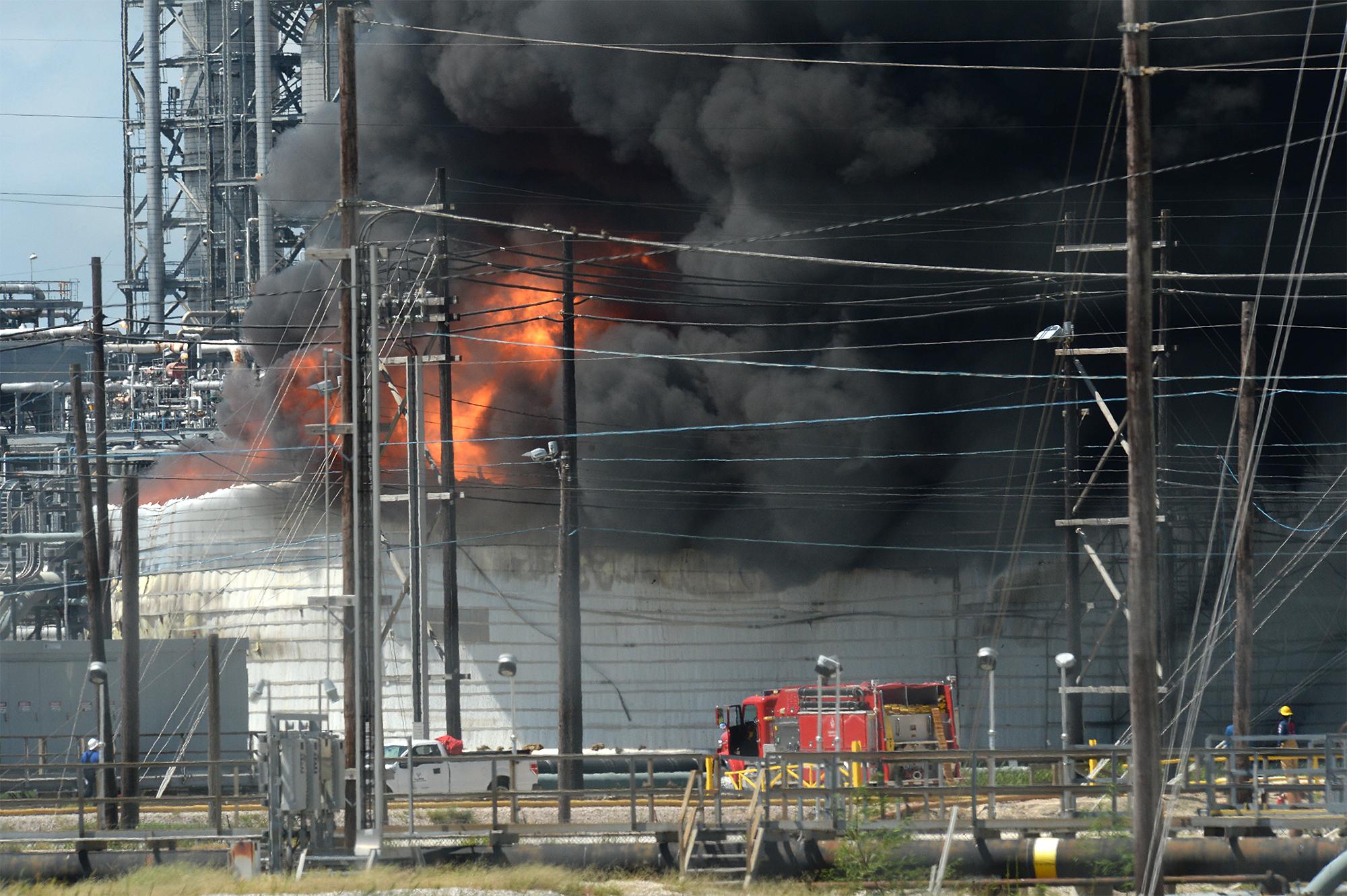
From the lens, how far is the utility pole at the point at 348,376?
68.9ft

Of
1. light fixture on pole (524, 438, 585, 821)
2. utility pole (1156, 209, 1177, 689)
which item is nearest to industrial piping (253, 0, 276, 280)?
light fixture on pole (524, 438, 585, 821)

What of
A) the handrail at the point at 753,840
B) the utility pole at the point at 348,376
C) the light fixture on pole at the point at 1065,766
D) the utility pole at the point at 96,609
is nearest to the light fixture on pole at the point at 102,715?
the utility pole at the point at 96,609

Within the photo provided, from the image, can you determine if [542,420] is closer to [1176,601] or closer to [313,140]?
[313,140]

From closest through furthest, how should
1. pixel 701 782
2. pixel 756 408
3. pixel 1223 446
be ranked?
1. pixel 701 782
2. pixel 1223 446
3. pixel 756 408

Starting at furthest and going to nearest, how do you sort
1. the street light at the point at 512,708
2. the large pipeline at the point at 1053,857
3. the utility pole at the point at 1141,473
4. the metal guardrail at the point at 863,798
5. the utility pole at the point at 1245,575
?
1. the street light at the point at 512,708
2. the utility pole at the point at 1245,575
3. the metal guardrail at the point at 863,798
4. the large pipeline at the point at 1053,857
5. the utility pole at the point at 1141,473

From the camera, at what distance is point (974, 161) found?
44.7 meters

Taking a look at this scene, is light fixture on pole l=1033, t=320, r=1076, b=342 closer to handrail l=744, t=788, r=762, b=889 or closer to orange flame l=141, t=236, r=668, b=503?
handrail l=744, t=788, r=762, b=889

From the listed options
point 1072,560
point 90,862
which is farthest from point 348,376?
point 1072,560

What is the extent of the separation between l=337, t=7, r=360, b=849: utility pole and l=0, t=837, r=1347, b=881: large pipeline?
214 cm

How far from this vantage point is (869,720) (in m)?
27.4

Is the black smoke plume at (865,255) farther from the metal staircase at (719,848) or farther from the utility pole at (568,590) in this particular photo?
the metal staircase at (719,848)

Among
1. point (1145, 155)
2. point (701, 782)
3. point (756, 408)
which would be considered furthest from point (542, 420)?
Result: point (1145, 155)

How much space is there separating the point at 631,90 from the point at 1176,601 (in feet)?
71.3

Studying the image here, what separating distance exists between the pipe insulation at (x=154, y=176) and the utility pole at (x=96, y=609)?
120 ft
